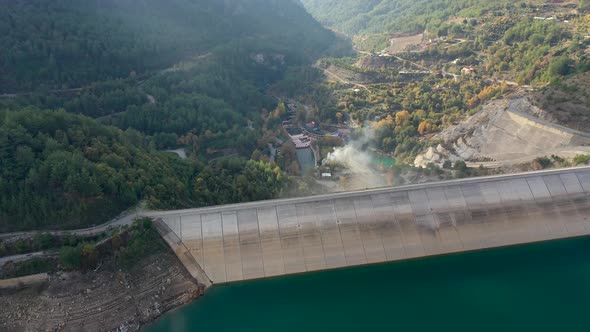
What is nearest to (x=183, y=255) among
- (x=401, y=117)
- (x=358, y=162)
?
(x=358, y=162)

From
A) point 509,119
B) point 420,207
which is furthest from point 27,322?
point 509,119

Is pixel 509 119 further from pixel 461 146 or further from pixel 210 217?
pixel 210 217

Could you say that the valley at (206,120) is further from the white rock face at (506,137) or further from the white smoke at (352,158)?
the white smoke at (352,158)

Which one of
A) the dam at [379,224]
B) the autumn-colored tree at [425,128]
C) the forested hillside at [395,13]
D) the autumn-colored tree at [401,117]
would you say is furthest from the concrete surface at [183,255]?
the forested hillside at [395,13]

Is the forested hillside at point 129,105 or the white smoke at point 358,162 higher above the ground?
the forested hillside at point 129,105

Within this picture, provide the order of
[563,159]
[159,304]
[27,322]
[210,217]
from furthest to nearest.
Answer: [563,159] → [210,217] → [159,304] → [27,322]

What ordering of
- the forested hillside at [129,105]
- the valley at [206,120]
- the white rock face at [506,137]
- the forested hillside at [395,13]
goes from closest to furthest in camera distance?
the valley at [206,120] → the forested hillside at [129,105] → the white rock face at [506,137] → the forested hillside at [395,13]
